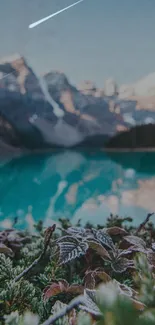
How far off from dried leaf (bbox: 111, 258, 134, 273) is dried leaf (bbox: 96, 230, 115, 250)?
0.14 ft

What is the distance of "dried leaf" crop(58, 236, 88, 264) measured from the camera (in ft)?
3.16

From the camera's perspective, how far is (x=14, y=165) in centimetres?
179

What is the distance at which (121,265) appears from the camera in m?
0.99

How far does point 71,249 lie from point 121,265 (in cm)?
13

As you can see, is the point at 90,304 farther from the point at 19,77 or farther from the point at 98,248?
the point at 19,77

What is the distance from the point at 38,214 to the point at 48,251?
2.08 ft

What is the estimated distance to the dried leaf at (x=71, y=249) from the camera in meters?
0.96

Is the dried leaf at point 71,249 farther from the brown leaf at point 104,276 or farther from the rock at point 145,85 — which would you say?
the rock at point 145,85

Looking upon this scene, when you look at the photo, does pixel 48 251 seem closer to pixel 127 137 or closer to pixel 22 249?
pixel 22 249

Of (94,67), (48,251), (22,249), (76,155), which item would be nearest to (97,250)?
(48,251)

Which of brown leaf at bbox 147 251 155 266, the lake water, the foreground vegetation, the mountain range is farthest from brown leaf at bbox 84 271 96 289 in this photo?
the mountain range

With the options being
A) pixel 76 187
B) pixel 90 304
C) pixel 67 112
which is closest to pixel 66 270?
pixel 90 304

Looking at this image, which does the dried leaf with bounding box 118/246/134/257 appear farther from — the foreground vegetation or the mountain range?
the mountain range

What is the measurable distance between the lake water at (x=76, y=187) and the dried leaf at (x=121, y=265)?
66 centimetres
